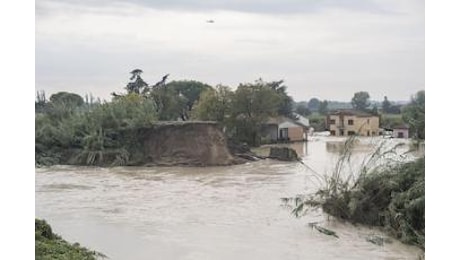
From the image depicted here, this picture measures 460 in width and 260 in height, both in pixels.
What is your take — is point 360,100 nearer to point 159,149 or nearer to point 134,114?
point 134,114

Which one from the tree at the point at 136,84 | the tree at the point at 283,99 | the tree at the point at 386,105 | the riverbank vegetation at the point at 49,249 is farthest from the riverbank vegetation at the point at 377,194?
the riverbank vegetation at the point at 49,249

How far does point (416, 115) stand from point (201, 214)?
2153mm

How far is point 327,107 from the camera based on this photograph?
11.8ft

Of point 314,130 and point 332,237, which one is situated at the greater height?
point 314,130

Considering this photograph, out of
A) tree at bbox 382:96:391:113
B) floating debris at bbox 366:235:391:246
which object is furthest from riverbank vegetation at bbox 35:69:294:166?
floating debris at bbox 366:235:391:246

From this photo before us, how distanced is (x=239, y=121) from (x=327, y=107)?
8.50 feet

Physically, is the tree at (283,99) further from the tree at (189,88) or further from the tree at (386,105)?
the tree at (386,105)

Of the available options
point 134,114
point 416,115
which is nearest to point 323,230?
point 416,115

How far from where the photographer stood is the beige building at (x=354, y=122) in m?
3.83
